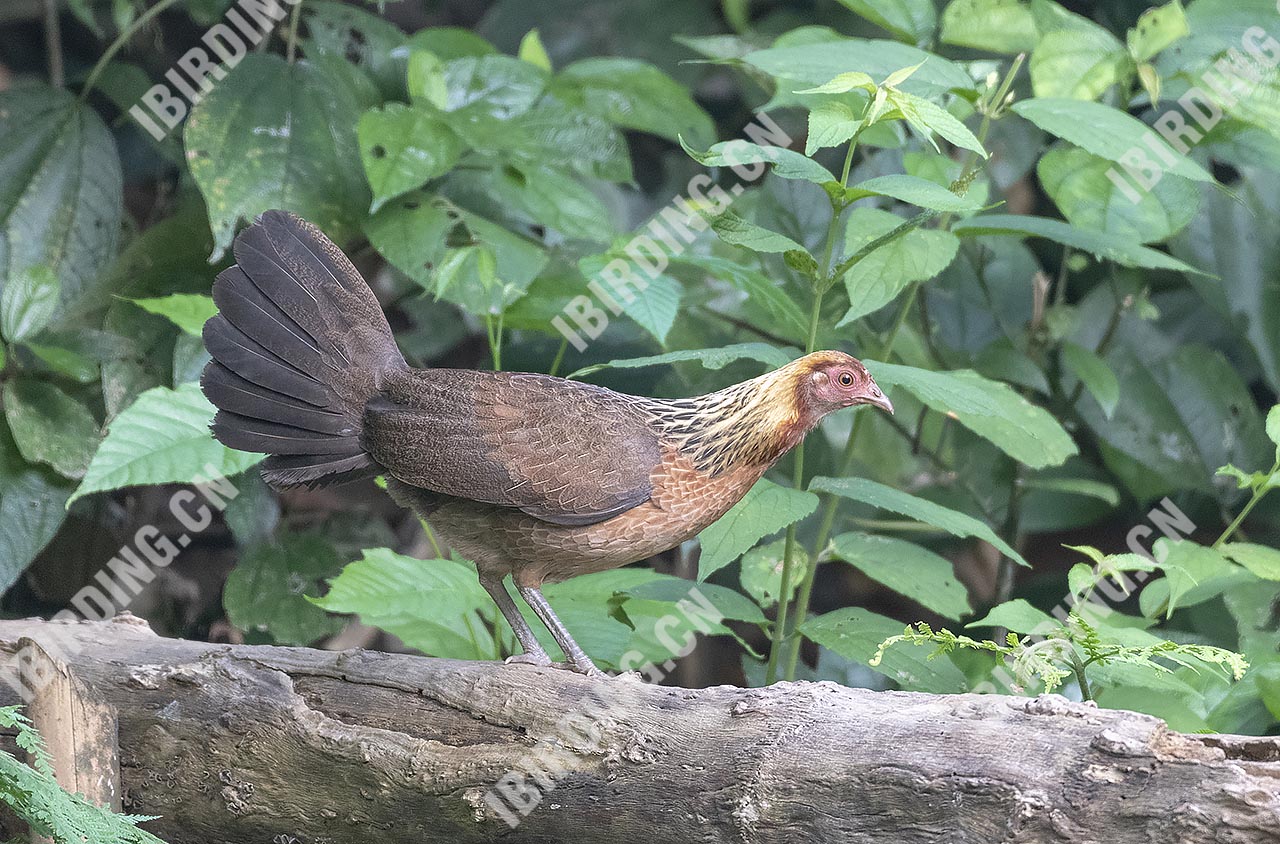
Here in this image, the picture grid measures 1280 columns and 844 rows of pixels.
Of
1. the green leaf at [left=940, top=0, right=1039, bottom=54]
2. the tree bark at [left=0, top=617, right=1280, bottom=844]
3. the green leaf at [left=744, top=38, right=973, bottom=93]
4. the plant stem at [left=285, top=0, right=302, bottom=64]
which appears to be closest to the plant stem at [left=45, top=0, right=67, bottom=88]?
the plant stem at [left=285, top=0, right=302, bottom=64]

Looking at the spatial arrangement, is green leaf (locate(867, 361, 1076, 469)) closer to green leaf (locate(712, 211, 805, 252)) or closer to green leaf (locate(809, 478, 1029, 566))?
green leaf (locate(809, 478, 1029, 566))

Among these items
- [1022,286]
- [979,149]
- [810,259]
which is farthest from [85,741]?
[1022,286]

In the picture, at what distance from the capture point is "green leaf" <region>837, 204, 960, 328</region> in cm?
242

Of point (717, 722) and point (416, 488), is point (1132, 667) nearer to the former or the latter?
point (717, 722)

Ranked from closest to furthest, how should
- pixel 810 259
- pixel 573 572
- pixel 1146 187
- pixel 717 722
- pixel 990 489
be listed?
pixel 717 722
pixel 810 259
pixel 573 572
pixel 1146 187
pixel 990 489

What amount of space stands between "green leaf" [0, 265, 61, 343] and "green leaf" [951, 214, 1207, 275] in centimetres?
245

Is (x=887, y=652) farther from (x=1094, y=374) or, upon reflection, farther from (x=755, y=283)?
(x=1094, y=374)

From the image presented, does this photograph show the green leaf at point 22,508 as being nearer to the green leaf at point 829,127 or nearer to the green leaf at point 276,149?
the green leaf at point 276,149

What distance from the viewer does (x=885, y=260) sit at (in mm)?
2471

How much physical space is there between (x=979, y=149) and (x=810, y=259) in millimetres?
466

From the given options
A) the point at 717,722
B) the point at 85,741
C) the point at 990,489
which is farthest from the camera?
the point at 990,489

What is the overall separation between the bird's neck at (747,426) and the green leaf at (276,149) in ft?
5.18

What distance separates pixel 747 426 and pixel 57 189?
262cm

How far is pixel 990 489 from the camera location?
392cm
